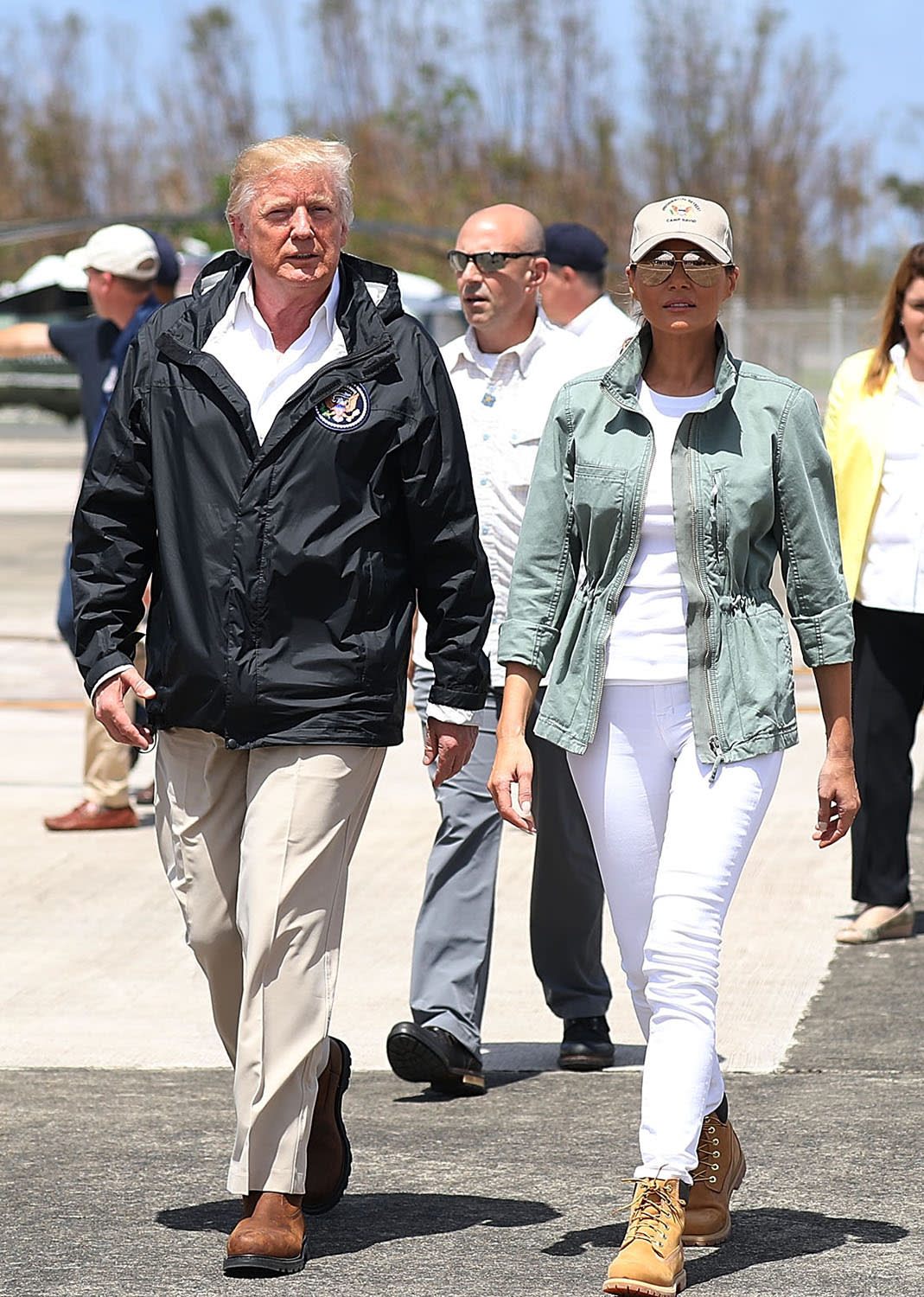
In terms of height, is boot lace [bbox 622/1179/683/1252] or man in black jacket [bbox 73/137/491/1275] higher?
man in black jacket [bbox 73/137/491/1275]

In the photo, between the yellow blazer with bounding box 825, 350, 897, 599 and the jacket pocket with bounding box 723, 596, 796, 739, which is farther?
the yellow blazer with bounding box 825, 350, 897, 599

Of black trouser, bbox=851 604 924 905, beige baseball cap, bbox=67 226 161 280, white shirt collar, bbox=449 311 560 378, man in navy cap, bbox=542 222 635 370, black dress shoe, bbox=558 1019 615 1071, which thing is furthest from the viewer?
beige baseball cap, bbox=67 226 161 280

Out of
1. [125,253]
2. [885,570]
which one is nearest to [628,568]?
[885,570]

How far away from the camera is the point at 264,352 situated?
4.16 metres

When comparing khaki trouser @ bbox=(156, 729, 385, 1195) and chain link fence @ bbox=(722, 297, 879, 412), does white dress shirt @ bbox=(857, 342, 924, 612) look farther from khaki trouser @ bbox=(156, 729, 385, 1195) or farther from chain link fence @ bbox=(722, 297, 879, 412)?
chain link fence @ bbox=(722, 297, 879, 412)

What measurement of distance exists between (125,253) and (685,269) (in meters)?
4.33

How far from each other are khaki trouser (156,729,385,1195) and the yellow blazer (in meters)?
2.94

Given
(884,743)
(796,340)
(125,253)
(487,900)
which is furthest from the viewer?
(796,340)

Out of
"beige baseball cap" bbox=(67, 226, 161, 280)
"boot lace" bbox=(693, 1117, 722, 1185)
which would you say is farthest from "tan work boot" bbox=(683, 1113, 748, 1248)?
"beige baseball cap" bbox=(67, 226, 161, 280)

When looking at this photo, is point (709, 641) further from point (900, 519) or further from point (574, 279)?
point (574, 279)

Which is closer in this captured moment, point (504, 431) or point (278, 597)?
point (278, 597)

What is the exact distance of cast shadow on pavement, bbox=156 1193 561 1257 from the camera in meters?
4.16

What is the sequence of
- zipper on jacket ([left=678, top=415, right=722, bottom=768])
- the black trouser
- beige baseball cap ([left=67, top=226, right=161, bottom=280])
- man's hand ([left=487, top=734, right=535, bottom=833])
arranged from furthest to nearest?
beige baseball cap ([left=67, top=226, right=161, bottom=280]) < the black trouser < man's hand ([left=487, top=734, right=535, bottom=833]) < zipper on jacket ([left=678, top=415, right=722, bottom=768])

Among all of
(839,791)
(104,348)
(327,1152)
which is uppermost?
(839,791)
